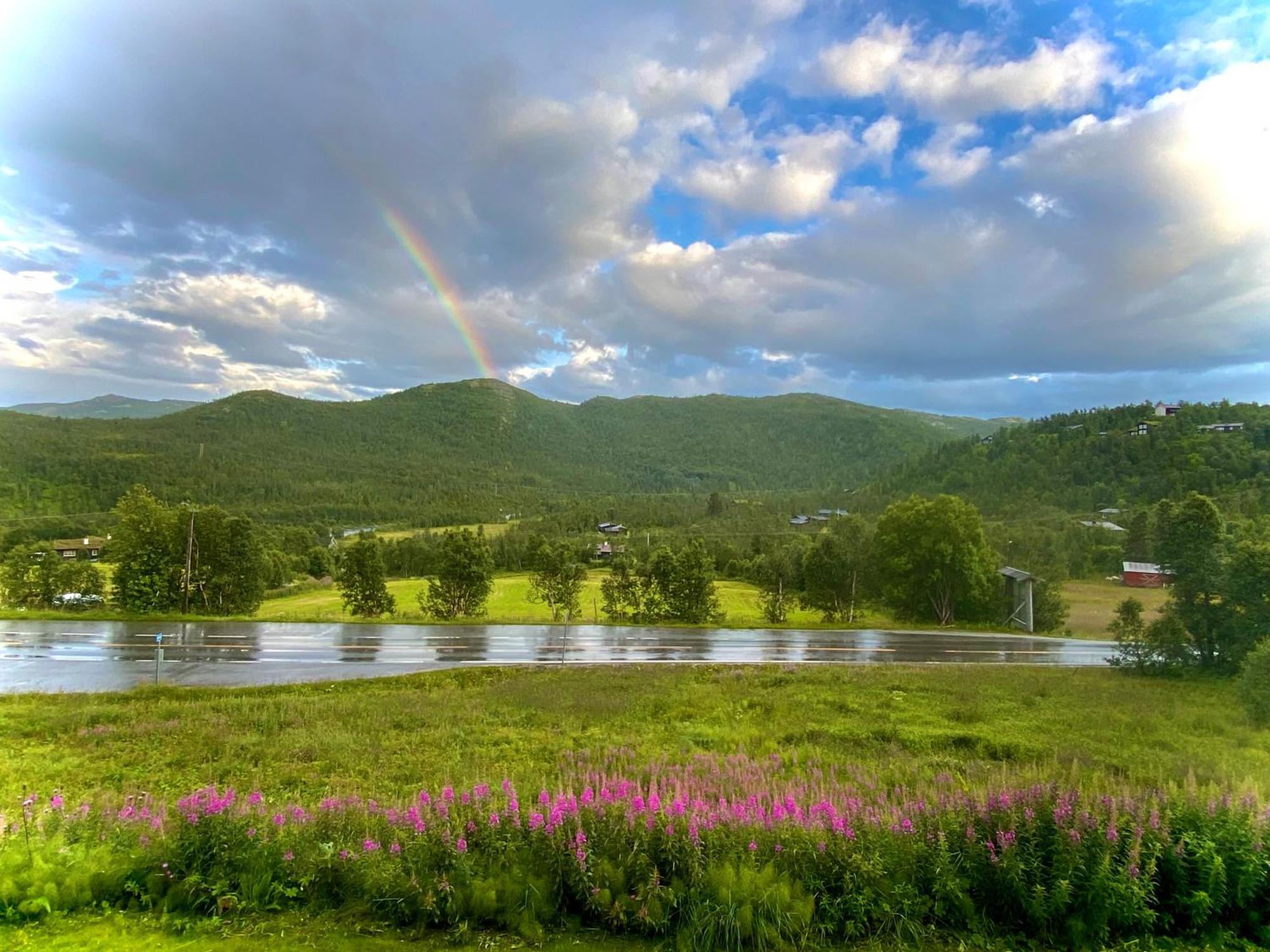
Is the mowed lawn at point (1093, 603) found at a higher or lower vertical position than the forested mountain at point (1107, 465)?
lower

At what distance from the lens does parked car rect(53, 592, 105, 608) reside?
28.9 metres

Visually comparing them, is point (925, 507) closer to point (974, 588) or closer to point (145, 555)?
point (974, 588)

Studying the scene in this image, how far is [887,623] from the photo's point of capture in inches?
1291

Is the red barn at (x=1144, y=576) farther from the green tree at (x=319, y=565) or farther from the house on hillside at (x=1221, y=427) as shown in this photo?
the green tree at (x=319, y=565)

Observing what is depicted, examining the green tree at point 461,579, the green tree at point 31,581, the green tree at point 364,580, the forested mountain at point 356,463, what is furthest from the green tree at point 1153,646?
the forested mountain at point 356,463

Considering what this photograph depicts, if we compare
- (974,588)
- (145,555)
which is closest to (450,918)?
(145,555)

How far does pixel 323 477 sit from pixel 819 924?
471 ft

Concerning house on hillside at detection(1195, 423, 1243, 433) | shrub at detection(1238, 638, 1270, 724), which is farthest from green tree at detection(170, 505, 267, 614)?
house on hillside at detection(1195, 423, 1243, 433)

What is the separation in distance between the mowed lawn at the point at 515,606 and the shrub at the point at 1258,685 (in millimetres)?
18246

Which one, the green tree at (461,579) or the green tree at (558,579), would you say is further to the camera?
the green tree at (558,579)

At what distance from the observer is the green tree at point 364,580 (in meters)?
31.8

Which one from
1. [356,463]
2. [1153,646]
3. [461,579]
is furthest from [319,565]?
[356,463]

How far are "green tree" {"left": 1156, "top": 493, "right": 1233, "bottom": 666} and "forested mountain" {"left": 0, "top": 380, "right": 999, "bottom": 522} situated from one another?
268 ft

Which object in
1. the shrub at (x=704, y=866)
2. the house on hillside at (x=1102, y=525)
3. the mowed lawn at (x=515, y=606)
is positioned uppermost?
the house on hillside at (x=1102, y=525)
